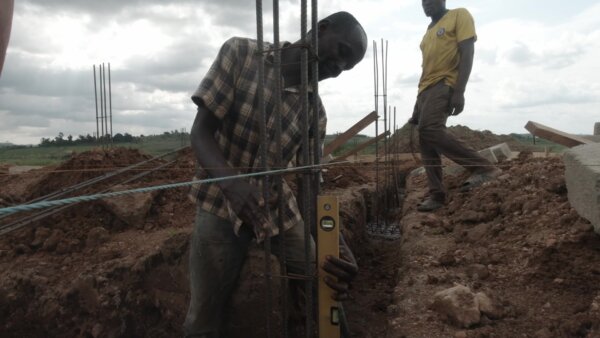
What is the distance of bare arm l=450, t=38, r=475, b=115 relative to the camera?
178 inches

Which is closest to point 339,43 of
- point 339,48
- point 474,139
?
point 339,48

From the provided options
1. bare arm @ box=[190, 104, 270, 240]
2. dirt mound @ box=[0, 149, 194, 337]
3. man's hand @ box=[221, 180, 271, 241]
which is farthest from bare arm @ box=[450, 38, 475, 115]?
man's hand @ box=[221, 180, 271, 241]

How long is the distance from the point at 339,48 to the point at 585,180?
4.93 feet

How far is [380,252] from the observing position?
6.09m

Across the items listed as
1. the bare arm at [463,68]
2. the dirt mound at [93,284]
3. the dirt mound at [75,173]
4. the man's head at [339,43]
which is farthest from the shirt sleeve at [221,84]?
the dirt mound at [75,173]

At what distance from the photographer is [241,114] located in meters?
2.29

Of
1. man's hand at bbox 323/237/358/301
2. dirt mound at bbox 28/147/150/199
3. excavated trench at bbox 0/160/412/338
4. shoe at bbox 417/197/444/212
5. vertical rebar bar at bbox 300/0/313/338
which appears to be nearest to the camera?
man's hand at bbox 323/237/358/301

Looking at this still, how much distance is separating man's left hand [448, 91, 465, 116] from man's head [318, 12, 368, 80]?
243cm

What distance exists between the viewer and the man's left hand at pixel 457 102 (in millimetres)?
4578

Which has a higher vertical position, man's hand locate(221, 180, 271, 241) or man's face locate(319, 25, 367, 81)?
man's face locate(319, 25, 367, 81)

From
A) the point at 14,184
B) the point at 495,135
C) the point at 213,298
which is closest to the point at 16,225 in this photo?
the point at 14,184

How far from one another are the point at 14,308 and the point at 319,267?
11.7 ft

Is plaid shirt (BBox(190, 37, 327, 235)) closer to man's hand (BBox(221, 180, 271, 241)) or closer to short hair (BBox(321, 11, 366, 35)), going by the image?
man's hand (BBox(221, 180, 271, 241))

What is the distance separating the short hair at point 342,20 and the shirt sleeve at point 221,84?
489mm
